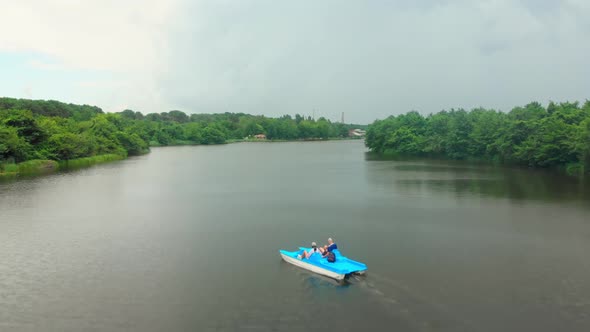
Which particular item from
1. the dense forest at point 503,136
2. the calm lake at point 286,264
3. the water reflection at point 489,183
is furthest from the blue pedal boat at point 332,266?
the dense forest at point 503,136

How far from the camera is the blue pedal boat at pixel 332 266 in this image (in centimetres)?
1372

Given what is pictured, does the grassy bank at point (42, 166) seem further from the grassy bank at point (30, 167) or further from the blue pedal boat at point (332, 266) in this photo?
the blue pedal boat at point (332, 266)

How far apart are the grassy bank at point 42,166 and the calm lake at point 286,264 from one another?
11.6 m

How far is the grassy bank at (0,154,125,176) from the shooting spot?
40.1m

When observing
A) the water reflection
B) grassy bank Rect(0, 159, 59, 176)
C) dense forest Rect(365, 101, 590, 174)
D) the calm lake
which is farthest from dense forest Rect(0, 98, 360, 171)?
dense forest Rect(365, 101, 590, 174)

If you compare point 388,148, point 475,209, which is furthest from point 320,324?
point 388,148

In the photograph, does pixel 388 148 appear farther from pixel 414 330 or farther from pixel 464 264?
pixel 414 330

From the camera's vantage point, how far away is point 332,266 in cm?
1391

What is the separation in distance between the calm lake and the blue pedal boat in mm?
304

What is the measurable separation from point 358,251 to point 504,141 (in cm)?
4372

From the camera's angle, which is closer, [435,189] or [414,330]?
[414,330]

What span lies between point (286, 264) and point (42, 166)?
39366 millimetres

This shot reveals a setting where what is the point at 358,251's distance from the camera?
17125mm

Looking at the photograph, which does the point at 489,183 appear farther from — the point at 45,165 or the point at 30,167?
the point at 45,165
